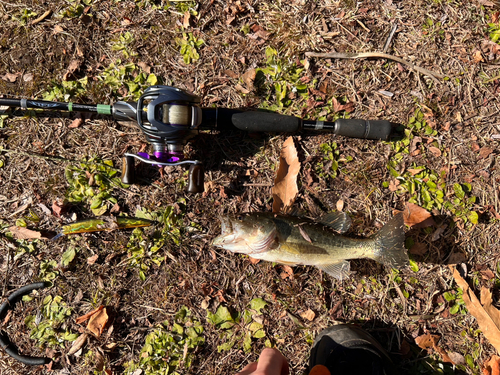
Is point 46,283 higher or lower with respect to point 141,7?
lower

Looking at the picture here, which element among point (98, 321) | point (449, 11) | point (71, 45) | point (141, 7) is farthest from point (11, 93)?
point (449, 11)

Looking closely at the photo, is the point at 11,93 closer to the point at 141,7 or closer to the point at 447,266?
the point at 141,7

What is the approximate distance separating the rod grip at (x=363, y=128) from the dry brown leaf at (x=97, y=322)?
3178mm

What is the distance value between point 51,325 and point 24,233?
105cm

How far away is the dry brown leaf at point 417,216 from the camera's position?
3.63 m

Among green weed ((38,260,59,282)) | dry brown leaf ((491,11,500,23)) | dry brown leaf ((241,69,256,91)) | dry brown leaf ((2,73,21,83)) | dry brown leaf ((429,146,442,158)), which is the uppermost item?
dry brown leaf ((491,11,500,23))

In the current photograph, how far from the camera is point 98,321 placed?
12.0 ft

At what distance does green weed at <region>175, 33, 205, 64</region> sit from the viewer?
12.4 ft

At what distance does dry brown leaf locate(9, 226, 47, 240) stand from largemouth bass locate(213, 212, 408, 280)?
208cm

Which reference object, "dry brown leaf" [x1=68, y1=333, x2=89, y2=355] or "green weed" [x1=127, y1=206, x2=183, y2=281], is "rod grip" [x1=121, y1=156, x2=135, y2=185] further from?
"dry brown leaf" [x1=68, y1=333, x2=89, y2=355]

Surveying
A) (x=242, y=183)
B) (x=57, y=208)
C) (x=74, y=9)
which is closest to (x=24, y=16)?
(x=74, y=9)

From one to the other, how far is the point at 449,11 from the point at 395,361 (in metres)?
3.92

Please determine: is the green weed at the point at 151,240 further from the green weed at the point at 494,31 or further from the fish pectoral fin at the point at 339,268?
the green weed at the point at 494,31

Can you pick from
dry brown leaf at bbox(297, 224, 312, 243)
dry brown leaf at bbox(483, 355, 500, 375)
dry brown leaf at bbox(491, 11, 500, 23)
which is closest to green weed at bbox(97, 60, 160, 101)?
dry brown leaf at bbox(297, 224, 312, 243)
